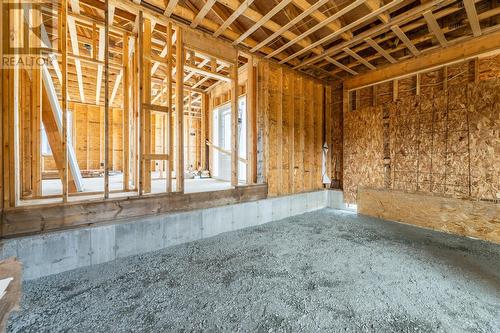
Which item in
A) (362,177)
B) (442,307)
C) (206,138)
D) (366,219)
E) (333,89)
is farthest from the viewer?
(206,138)

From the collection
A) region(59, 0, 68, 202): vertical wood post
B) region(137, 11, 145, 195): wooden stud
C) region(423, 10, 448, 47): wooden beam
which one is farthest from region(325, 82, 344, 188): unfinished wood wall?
region(59, 0, 68, 202): vertical wood post

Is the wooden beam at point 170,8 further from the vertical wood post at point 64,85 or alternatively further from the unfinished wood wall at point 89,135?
the unfinished wood wall at point 89,135

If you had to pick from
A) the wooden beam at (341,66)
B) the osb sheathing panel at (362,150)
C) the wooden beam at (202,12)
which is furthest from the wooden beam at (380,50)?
the wooden beam at (202,12)

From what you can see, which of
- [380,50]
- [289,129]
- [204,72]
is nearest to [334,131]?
[289,129]

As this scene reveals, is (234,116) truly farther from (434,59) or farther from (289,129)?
Answer: (434,59)

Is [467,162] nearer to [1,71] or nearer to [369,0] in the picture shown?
[369,0]

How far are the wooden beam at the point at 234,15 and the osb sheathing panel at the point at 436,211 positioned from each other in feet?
14.7

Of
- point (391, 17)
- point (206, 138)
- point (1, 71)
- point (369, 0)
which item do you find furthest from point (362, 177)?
point (1, 71)

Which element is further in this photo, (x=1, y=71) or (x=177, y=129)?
(x=177, y=129)

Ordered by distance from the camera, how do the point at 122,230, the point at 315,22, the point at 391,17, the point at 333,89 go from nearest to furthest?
the point at 122,230, the point at 391,17, the point at 315,22, the point at 333,89

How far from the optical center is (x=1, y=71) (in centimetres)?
234

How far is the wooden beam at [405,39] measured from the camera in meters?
3.55

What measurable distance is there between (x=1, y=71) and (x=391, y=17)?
5.30 m

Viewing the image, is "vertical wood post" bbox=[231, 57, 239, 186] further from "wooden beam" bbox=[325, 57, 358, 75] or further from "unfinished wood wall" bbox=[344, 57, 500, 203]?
"unfinished wood wall" bbox=[344, 57, 500, 203]
